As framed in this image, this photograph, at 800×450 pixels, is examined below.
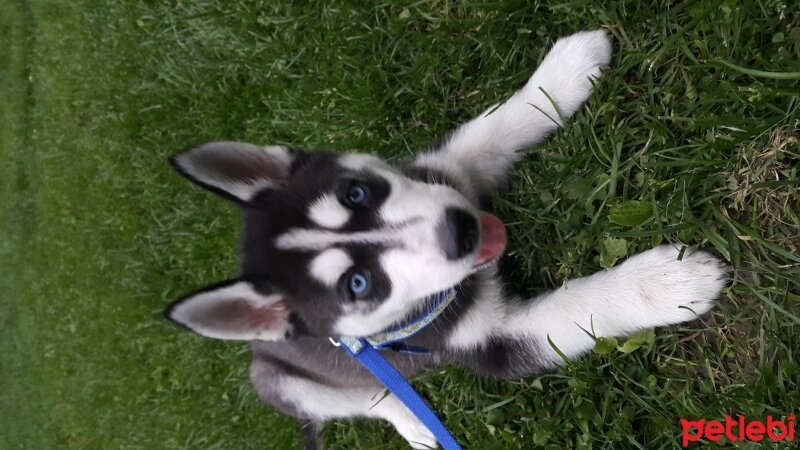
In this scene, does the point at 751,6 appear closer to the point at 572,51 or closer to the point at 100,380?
the point at 572,51

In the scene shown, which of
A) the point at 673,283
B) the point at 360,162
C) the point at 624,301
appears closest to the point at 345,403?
the point at 360,162

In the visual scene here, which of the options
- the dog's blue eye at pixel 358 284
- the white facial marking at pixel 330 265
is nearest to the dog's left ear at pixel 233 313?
the white facial marking at pixel 330 265

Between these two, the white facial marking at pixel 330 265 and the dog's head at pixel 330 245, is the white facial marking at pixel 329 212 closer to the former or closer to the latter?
the dog's head at pixel 330 245

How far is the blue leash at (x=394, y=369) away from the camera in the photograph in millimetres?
3143

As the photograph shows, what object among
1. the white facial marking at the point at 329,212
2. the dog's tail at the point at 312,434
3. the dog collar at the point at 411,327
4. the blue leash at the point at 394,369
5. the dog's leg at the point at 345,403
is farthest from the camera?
the dog's tail at the point at 312,434

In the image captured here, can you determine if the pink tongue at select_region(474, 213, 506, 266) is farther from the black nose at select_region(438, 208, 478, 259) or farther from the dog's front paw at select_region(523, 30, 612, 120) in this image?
the dog's front paw at select_region(523, 30, 612, 120)

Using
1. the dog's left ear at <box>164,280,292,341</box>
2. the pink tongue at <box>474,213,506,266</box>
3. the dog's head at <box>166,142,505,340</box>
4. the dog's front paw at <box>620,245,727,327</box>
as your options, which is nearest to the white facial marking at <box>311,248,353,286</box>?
the dog's head at <box>166,142,505,340</box>

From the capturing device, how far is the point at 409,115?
4180 mm

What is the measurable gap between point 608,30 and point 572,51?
0.19 metres

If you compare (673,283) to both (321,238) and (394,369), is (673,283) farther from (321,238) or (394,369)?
(321,238)

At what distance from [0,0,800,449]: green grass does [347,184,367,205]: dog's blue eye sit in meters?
0.93

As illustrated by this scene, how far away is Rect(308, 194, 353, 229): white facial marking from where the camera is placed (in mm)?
3018

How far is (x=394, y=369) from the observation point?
127 inches

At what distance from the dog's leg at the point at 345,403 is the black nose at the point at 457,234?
1.58m
